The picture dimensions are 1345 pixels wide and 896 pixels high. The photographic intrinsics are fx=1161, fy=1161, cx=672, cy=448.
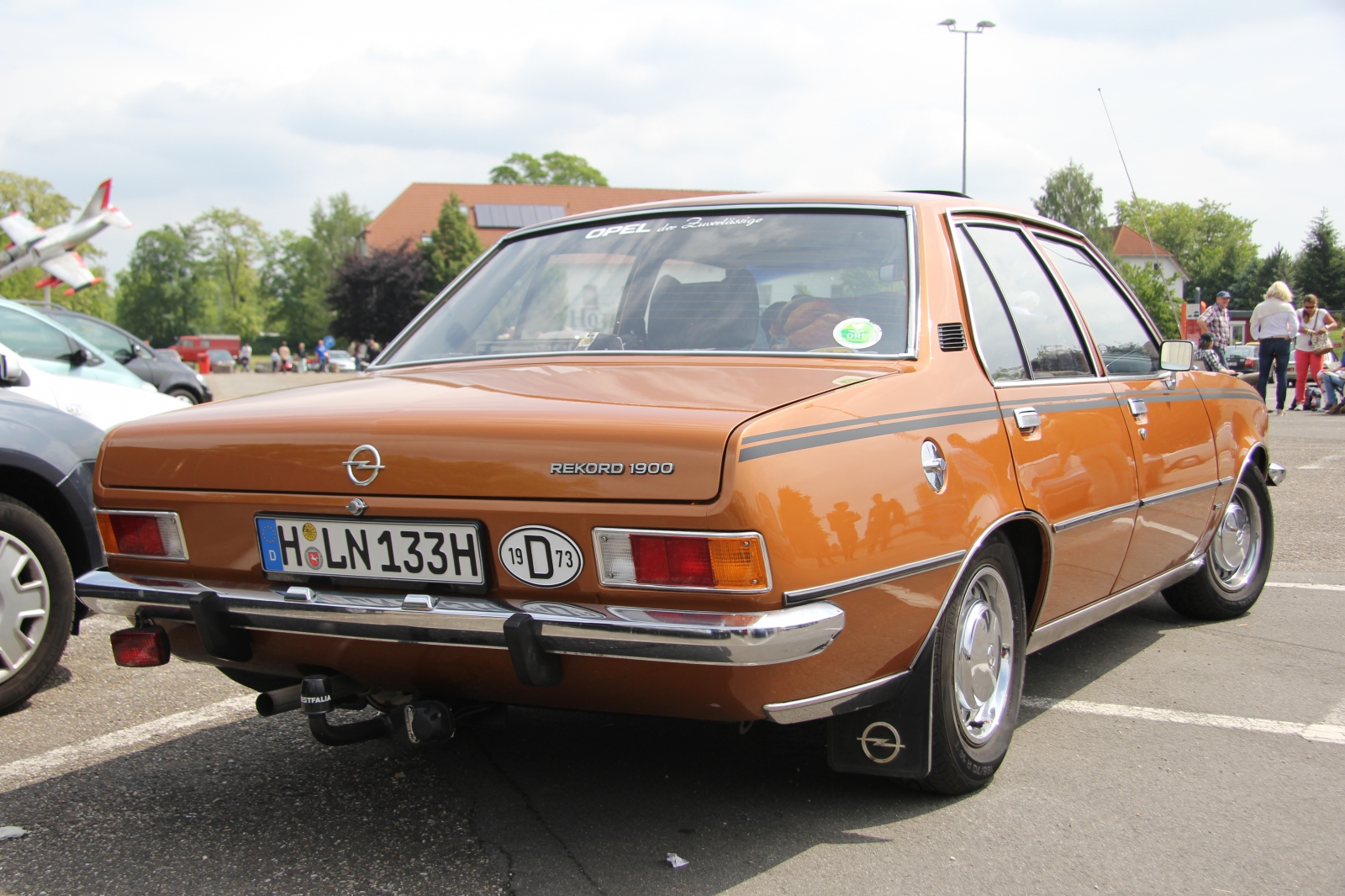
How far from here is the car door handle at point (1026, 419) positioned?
10.5 feet

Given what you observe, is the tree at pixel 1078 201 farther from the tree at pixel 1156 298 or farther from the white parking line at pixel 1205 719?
the white parking line at pixel 1205 719

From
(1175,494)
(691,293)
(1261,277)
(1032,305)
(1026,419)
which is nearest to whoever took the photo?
(1026,419)

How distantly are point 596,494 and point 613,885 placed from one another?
895 millimetres

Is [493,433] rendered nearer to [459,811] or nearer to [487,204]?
[459,811]

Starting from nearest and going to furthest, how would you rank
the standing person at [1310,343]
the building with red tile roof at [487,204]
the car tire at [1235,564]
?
1. the car tire at [1235,564]
2. the standing person at [1310,343]
3. the building with red tile roof at [487,204]

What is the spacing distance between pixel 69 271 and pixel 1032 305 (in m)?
47.4

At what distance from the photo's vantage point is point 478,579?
8.30 ft

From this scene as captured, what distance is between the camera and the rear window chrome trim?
3021 mm

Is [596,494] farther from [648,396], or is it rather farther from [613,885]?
[613,885]

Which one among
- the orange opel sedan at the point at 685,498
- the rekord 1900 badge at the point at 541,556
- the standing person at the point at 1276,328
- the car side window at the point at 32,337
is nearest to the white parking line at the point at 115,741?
the orange opel sedan at the point at 685,498

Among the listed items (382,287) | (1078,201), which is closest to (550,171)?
(382,287)

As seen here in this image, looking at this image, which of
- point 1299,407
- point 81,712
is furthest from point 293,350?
point 81,712

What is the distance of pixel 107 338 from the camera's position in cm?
1548

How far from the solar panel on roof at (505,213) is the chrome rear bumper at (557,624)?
78.8 metres
